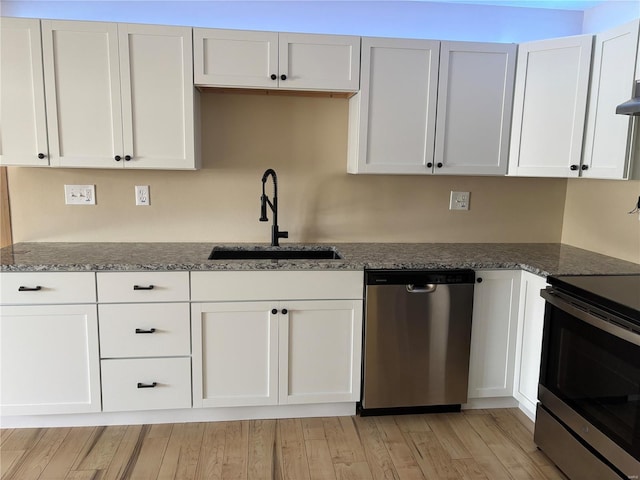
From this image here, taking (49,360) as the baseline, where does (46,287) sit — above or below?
above

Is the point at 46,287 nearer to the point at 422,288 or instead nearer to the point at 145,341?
the point at 145,341

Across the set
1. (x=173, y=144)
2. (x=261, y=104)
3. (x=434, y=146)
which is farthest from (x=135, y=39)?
(x=434, y=146)

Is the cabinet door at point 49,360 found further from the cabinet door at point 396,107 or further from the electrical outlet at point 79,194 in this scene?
the cabinet door at point 396,107

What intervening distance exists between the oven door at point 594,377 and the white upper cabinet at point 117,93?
78.2 inches

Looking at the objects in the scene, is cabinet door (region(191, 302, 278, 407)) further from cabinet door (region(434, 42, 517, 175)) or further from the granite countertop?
cabinet door (region(434, 42, 517, 175))

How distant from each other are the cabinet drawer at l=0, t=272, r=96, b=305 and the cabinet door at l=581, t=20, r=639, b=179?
2.54m

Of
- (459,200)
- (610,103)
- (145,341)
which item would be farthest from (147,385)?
(610,103)

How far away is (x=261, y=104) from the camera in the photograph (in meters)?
2.68

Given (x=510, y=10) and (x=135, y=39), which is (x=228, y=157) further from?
(x=510, y=10)

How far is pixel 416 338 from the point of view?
235 centimetres

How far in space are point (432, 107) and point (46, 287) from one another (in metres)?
2.15

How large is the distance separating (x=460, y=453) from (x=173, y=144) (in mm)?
2094

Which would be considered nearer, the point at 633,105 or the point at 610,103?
the point at 633,105

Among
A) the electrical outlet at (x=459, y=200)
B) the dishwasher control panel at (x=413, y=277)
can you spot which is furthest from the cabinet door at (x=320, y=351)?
the electrical outlet at (x=459, y=200)
